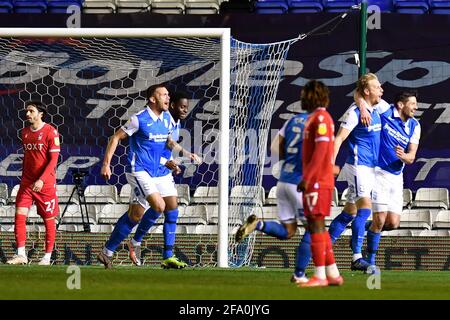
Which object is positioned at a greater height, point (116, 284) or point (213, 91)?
point (213, 91)

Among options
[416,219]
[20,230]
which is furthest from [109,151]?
[416,219]

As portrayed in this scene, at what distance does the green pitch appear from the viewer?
9.45 meters

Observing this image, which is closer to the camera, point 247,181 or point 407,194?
point 247,181

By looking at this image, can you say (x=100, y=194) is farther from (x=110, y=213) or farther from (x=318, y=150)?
(x=318, y=150)

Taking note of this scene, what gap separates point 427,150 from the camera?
19.0 meters

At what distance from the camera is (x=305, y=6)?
2162 cm

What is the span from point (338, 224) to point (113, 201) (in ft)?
20.3

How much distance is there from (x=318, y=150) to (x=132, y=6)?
1259 centimetres

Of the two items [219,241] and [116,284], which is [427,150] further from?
[116,284]

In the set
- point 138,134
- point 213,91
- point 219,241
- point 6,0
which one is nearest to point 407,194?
point 213,91

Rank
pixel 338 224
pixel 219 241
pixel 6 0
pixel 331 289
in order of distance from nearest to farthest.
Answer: pixel 331 289 → pixel 338 224 → pixel 219 241 → pixel 6 0

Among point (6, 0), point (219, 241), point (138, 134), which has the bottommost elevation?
point (219, 241)

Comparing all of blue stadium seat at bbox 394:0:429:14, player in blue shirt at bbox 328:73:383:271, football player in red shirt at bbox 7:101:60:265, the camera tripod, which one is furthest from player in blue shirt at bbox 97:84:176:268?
blue stadium seat at bbox 394:0:429:14
